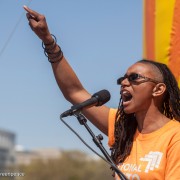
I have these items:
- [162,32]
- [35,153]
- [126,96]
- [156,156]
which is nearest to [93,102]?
[126,96]

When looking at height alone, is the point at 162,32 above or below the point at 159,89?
above

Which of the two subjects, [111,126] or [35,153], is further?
[35,153]

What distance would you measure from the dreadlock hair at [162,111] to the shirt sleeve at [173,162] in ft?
1.05

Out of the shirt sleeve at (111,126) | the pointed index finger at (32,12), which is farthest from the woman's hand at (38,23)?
the shirt sleeve at (111,126)

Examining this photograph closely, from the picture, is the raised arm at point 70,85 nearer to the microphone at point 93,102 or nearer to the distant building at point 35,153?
the microphone at point 93,102

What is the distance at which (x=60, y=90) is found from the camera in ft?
12.4

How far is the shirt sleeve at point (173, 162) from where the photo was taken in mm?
3053

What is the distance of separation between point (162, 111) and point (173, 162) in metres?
0.46

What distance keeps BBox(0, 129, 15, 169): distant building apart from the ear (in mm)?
82687

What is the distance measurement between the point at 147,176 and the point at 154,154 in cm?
14

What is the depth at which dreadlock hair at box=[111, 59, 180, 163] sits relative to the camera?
3.45m

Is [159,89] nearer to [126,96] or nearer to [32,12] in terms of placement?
[126,96]

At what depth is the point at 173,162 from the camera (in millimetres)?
3092

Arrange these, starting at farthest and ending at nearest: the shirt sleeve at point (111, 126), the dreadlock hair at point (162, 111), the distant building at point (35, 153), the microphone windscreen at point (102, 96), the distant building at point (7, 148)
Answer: the distant building at point (35, 153)
the distant building at point (7, 148)
the shirt sleeve at point (111, 126)
the dreadlock hair at point (162, 111)
the microphone windscreen at point (102, 96)
